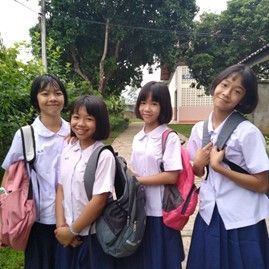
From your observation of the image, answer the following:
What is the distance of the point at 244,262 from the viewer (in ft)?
5.97

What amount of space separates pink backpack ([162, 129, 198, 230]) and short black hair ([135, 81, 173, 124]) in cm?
15

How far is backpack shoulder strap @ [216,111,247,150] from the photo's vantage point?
185 centimetres

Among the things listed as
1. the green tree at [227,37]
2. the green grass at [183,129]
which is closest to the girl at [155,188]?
the green grass at [183,129]

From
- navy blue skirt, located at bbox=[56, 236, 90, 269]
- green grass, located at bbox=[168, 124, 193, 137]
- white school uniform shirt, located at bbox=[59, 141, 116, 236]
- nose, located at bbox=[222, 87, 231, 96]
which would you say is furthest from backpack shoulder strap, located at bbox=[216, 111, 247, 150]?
green grass, located at bbox=[168, 124, 193, 137]

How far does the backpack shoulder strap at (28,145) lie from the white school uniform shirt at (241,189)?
102cm

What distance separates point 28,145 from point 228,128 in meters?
1.12

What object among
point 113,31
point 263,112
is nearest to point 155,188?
point 263,112

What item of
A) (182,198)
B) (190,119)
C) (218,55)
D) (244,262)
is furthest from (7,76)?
(190,119)

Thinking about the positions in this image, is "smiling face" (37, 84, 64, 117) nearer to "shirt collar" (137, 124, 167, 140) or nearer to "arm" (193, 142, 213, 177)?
"shirt collar" (137, 124, 167, 140)

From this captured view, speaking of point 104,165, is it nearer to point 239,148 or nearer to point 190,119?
point 239,148

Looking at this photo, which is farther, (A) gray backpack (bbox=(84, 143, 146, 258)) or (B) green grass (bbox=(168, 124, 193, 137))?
(B) green grass (bbox=(168, 124, 193, 137))

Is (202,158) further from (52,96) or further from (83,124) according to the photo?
(52,96)

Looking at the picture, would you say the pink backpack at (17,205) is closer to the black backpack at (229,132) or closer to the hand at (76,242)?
the hand at (76,242)

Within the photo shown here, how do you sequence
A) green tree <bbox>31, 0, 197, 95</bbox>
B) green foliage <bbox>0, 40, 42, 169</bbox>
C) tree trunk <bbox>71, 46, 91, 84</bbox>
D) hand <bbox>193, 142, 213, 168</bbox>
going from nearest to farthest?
hand <bbox>193, 142, 213, 168</bbox> < green foliage <bbox>0, 40, 42, 169</bbox> < green tree <bbox>31, 0, 197, 95</bbox> < tree trunk <bbox>71, 46, 91, 84</bbox>
